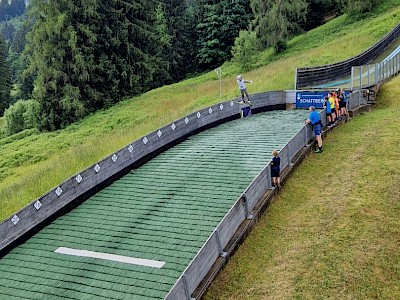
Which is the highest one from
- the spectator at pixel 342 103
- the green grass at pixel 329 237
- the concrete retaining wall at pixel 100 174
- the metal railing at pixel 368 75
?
the metal railing at pixel 368 75

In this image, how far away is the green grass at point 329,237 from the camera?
381 inches

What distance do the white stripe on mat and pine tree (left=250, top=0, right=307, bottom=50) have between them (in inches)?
1549

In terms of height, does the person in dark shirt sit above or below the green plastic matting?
above

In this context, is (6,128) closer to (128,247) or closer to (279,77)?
(279,77)

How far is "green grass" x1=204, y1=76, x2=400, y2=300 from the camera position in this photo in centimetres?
968

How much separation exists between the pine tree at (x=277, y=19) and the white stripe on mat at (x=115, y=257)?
39351mm

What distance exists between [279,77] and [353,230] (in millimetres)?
20578

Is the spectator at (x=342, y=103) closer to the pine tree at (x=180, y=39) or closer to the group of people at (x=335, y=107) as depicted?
the group of people at (x=335, y=107)

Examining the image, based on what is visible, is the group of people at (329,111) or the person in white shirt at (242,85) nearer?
the group of people at (329,111)

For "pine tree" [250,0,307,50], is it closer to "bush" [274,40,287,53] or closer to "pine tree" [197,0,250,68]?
"bush" [274,40,287,53]

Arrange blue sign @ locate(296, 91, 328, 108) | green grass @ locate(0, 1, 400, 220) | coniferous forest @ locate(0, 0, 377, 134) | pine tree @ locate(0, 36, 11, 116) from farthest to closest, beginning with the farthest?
pine tree @ locate(0, 36, 11, 116) → coniferous forest @ locate(0, 0, 377, 134) → blue sign @ locate(296, 91, 328, 108) → green grass @ locate(0, 1, 400, 220)

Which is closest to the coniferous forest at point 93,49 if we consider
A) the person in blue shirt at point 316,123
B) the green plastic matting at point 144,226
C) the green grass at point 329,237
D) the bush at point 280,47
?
the bush at point 280,47

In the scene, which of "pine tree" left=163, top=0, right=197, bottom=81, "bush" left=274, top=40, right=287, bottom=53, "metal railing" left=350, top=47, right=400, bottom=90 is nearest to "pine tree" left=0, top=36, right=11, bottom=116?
"pine tree" left=163, top=0, right=197, bottom=81

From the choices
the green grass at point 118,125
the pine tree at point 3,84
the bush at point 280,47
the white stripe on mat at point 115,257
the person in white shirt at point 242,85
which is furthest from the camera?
the pine tree at point 3,84
